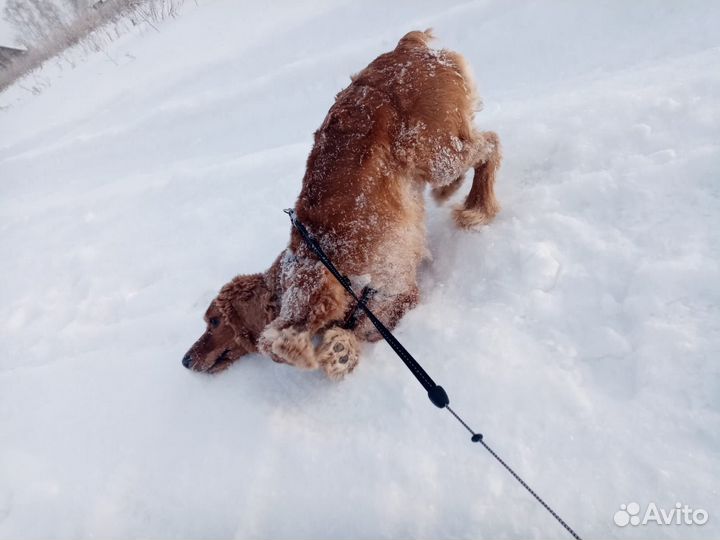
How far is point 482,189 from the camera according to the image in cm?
272

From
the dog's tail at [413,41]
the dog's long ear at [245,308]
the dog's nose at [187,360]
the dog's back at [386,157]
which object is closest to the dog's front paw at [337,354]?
the dog's back at [386,157]

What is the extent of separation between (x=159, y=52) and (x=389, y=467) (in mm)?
8858

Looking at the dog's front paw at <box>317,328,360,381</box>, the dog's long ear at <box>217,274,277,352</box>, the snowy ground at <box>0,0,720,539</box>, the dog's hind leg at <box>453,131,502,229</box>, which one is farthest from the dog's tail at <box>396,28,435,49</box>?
the dog's front paw at <box>317,328,360,381</box>

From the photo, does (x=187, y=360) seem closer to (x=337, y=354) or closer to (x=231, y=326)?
(x=231, y=326)

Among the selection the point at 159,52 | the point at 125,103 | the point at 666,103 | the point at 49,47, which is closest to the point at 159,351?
the point at 666,103

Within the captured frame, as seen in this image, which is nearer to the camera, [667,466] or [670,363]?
[667,466]

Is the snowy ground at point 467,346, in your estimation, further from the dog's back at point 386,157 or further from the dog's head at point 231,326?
the dog's back at point 386,157

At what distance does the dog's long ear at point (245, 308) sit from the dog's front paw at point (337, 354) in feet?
1.51

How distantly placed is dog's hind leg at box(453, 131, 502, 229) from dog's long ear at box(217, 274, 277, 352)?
1335 mm

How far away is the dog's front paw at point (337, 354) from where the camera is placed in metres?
2.16

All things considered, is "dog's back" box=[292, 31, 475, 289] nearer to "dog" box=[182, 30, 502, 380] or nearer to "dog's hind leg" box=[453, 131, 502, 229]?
"dog" box=[182, 30, 502, 380]

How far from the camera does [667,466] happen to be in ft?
4.68

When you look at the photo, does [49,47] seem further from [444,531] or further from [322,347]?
[444,531]

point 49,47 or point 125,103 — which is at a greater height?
point 49,47
